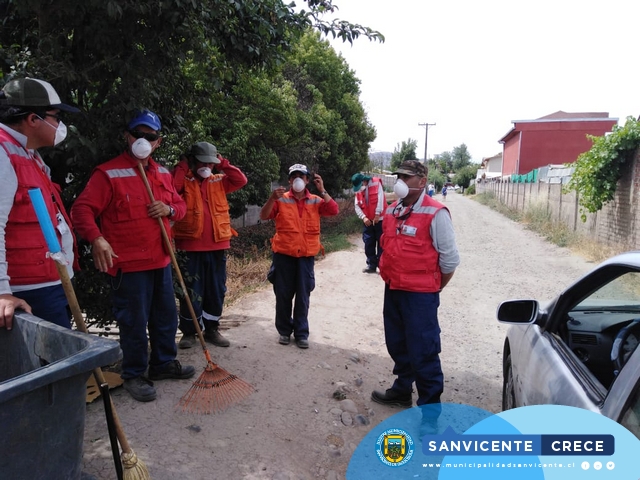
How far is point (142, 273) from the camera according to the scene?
3.35m

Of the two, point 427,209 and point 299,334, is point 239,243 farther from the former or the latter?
point 427,209

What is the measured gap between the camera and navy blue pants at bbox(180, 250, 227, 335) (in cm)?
433

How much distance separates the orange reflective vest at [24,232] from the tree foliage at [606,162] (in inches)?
453

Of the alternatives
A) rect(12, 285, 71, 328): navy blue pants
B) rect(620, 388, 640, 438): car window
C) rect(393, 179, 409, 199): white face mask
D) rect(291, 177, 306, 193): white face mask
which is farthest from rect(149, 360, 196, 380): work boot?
rect(620, 388, 640, 438): car window

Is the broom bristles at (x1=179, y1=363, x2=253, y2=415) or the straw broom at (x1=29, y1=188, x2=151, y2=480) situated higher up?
the straw broom at (x1=29, y1=188, x2=151, y2=480)

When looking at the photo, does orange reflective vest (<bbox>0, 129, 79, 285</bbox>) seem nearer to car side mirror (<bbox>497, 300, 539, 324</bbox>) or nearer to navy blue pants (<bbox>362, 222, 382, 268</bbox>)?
car side mirror (<bbox>497, 300, 539, 324</bbox>)

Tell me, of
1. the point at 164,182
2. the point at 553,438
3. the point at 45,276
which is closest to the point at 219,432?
the point at 45,276

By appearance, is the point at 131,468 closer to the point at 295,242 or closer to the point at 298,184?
the point at 295,242

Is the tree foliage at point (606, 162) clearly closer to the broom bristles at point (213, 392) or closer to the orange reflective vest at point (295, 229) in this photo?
the orange reflective vest at point (295, 229)

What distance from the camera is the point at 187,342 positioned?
178 inches

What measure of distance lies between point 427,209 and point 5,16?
3378mm

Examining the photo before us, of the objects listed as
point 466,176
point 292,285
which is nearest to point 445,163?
point 466,176

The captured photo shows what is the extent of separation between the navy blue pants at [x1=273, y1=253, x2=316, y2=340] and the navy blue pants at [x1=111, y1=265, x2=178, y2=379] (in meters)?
1.33

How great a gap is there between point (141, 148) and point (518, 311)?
99.9 inches
